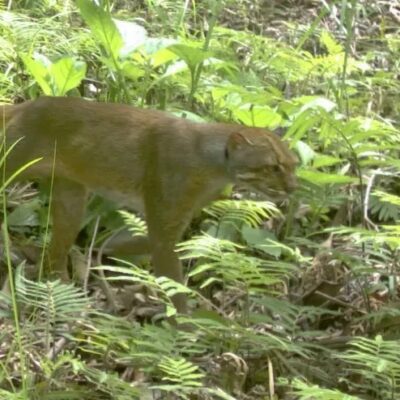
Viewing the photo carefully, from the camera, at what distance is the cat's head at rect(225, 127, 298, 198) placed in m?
5.89

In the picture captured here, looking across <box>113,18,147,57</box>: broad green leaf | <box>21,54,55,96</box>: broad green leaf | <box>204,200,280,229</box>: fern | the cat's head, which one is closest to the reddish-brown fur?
the cat's head

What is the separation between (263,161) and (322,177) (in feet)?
1.73

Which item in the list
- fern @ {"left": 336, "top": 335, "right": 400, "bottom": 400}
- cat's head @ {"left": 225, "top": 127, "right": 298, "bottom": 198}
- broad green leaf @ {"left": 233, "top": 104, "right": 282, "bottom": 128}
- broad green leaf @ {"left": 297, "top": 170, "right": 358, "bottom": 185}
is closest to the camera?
fern @ {"left": 336, "top": 335, "right": 400, "bottom": 400}

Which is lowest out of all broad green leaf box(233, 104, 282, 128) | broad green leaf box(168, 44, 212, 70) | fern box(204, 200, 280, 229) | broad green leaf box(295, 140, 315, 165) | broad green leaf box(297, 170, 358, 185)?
fern box(204, 200, 280, 229)

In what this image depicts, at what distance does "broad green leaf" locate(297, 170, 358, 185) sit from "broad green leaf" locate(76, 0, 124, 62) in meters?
1.46

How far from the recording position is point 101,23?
262 inches

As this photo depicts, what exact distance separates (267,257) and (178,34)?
2075 millimetres

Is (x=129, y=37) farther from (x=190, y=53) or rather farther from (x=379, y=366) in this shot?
(x=379, y=366)

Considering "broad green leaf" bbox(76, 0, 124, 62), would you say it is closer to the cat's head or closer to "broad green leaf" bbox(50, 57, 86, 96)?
"broad green leaf" bbox(50, 57, 86, 96)

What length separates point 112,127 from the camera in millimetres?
6434

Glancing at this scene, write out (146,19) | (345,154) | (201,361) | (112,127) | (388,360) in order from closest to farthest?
(388,360), (201,361), (112,127), (345,154), (146,19)

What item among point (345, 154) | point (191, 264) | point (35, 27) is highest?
point (35, 27)

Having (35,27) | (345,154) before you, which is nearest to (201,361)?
(345,154)

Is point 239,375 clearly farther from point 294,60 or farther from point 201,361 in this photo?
point 294,60
